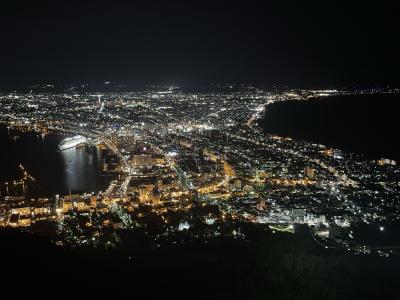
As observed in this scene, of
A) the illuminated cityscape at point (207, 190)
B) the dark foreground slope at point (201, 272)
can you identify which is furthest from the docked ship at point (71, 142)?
the dark foreground slope at point (201, 272)

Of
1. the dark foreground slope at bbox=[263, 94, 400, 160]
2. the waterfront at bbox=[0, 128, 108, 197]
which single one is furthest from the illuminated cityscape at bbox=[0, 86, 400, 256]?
the dark foreground slope at bbox=[263, 94, 400, 160]

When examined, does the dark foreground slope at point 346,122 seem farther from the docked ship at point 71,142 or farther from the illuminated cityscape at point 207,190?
the docked ship at point 71,142

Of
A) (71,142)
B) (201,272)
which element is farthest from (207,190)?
(71,142)

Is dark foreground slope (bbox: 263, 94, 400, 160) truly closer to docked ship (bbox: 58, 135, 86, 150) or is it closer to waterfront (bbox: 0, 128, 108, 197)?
docked ship (bbox: 58, 135, 86, 150)

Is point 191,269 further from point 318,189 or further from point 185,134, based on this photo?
point 185,134

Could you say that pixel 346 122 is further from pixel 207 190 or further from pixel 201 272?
pixel 201 272

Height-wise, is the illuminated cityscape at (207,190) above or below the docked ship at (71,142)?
below
